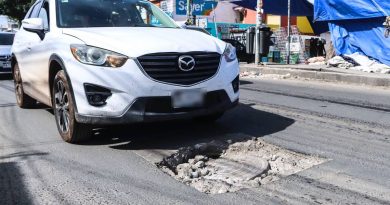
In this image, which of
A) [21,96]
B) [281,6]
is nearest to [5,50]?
[21,96]

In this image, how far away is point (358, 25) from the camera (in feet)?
52.4

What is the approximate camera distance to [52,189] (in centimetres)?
398

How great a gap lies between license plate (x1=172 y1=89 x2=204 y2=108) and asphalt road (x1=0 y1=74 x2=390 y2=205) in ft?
1.69

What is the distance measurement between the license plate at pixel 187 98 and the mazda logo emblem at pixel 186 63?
0.24m

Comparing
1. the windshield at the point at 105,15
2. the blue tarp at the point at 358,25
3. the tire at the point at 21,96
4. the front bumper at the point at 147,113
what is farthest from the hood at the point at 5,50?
the blue tarp at the point at 358,25

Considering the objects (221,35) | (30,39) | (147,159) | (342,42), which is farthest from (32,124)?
(221,35)

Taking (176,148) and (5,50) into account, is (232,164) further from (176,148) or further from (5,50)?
(5,50)

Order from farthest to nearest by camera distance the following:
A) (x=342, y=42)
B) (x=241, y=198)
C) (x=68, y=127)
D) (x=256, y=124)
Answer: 1. (x=342, y=42)
2. (x=256, y=124)
3. (x=68, y=127)
4. (x=241, y=198)

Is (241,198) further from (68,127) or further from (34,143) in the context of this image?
(34,143)

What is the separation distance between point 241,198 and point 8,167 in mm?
2390

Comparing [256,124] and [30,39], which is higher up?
[30,39]

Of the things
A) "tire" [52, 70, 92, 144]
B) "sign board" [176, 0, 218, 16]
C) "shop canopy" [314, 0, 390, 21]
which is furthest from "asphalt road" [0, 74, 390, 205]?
"sign board" [176, 0, 218, 16]

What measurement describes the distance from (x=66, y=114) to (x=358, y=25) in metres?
13.0

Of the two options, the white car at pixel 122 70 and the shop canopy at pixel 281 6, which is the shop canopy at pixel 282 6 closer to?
the shop canopy at pixel 281 6
